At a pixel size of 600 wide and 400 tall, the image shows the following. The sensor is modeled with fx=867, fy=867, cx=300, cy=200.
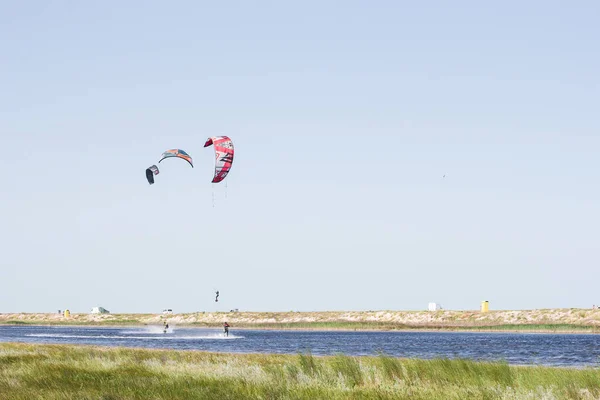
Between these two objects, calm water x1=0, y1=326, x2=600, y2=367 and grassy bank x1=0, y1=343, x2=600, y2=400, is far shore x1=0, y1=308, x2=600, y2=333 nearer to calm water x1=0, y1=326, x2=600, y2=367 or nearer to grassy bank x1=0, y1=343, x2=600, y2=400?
calm water x1=0, y1=326, x2=600, y2=367

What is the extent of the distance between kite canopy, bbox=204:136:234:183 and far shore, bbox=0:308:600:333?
6902 centimetres

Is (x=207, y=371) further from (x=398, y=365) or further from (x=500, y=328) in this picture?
(x=500, y=328)

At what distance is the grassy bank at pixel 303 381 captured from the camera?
21.8 meters

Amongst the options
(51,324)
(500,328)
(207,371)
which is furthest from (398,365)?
(51,324)

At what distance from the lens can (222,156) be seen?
5097 centimetres

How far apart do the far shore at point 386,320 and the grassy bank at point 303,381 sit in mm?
83508

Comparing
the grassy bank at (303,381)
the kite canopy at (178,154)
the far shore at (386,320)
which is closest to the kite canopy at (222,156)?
the kite canopy at (178,154)

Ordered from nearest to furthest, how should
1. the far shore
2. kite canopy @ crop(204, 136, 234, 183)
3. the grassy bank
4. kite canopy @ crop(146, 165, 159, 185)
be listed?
the grassy bank, kite canopy @ crop(204, 136, 234, 183), kite canopy @ crop(146, 165, 159, 185), the far shore

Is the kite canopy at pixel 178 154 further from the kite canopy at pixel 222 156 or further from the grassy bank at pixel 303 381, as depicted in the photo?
the grassy bank at pixel 303 381

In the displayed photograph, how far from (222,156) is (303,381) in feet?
88.8

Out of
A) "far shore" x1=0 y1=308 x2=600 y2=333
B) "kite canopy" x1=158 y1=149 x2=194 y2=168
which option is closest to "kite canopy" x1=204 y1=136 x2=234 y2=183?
"kite canopy" x1=158 y1=149 x2=194 y2=168

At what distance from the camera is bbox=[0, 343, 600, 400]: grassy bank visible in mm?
21844

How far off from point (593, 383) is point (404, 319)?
122 m

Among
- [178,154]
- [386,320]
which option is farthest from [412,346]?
[386,320]
